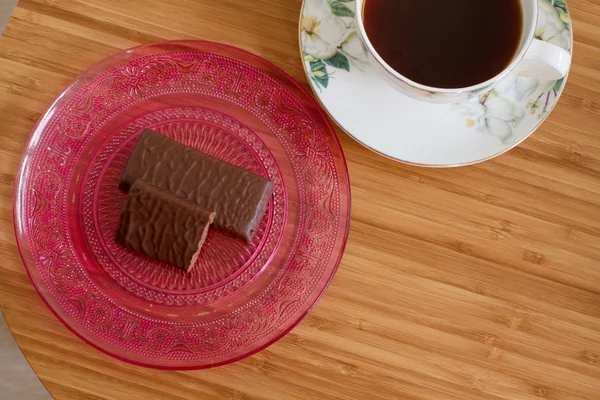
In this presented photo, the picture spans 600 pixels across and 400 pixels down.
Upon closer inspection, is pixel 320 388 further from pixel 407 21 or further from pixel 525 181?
pixel 407 21

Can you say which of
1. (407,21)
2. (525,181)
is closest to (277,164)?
(407,21)

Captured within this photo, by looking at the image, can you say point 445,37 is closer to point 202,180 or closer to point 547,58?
point 547,58

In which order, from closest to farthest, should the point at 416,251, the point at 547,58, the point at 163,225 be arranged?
the point at 547,58 < the point at 163,225 < the point at 416,251

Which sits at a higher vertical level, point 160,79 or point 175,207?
point 160,79

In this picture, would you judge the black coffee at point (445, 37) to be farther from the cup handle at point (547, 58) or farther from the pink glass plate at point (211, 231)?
the pink glass plate at point (211, 231)

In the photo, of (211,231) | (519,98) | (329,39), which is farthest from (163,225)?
(519,98)

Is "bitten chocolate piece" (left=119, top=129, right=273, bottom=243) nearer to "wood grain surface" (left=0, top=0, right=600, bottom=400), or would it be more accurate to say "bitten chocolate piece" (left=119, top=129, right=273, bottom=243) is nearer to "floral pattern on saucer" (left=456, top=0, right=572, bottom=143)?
"wood grain surface" (left=0, top=0, right=600, bottom=400)
